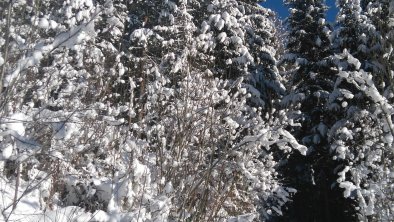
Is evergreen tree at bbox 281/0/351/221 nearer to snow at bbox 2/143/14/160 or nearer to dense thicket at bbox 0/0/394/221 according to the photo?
dense thicket at bbox 0/0/394/221

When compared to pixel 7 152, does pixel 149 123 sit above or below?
above

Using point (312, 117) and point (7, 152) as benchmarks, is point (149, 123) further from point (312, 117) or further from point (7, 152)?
point (312, 117)

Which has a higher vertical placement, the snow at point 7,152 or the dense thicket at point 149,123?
the dense thicket at point 149,123

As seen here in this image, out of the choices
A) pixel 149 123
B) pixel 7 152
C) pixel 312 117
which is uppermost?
pixel 312 117

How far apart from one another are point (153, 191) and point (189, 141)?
1.81 feet

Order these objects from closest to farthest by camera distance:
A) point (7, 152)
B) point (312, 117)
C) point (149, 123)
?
point (7, 152) < point (149, 123) < point (312, 117)

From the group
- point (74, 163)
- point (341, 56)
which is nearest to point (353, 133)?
point (341, 56)

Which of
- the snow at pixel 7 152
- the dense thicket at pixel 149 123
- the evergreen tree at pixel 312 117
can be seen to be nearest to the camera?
the snow at pixel 7 152

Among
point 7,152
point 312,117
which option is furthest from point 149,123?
point 312,117

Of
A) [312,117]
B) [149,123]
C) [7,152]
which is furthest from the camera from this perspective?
[312,117]

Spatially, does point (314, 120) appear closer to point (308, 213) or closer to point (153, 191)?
point (308, 213)

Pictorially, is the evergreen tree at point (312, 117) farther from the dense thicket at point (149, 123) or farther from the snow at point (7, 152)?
the snow at point (7, 152)

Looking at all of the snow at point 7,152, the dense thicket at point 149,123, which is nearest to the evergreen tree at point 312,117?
the dense thicket at point 149,123

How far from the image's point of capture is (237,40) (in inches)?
566
